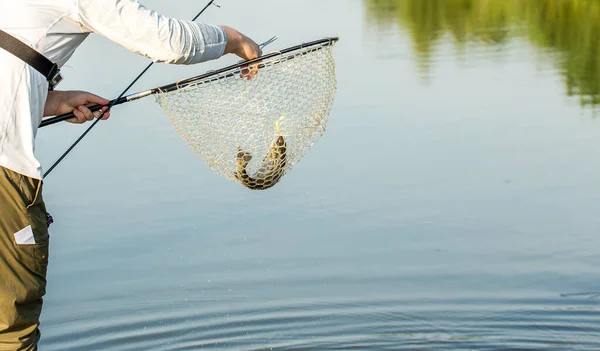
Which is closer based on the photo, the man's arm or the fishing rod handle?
the man's arm

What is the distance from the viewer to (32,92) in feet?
11.7

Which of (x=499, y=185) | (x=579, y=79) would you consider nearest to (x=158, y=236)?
(x=499, y=185)

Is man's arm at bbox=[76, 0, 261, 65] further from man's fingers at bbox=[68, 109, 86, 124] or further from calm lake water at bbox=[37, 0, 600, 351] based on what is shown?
calm lake water at bbox=[37, 0, 600, 351]

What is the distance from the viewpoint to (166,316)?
20.8ft

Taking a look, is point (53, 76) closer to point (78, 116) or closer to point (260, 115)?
point (78, 116)

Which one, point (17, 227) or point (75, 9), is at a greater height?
point (75, 9)

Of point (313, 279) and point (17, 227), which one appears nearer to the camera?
point (17, 227)

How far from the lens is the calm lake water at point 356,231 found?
6.07m

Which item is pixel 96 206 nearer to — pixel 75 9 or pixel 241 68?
pixel 241 68

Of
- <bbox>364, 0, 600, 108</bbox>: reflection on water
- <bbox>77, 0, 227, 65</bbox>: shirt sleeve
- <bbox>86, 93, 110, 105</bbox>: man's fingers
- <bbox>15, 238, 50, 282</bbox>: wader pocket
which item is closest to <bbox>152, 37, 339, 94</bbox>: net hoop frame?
<bbox>86, 93, 110, 105</bbox>: man's fingers

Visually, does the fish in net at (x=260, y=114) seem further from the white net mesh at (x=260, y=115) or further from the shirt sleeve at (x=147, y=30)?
the shirt sleeve at (x=147, y=30)

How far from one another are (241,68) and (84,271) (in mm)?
3235

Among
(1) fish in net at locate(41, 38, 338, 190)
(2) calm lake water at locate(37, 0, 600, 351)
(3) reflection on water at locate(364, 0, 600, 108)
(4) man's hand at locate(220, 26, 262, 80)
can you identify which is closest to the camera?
(4) man's hand at locate(220, 26, 262, 80)

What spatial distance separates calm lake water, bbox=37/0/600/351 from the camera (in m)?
6.07
